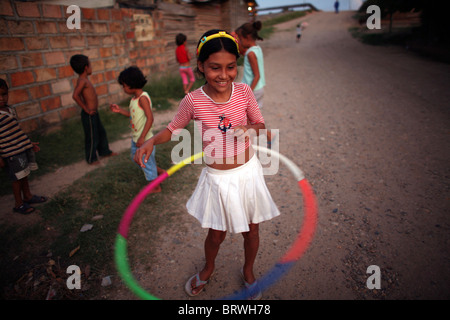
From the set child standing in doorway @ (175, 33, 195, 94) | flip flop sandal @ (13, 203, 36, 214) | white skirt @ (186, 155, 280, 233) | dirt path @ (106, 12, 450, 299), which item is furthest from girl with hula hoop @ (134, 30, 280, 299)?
child standing in doorway @ (175, 33, 195, 94)

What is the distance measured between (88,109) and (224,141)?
11.4ft

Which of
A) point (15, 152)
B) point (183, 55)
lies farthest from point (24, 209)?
point (183, 55)

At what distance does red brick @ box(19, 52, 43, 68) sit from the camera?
16.8 feet

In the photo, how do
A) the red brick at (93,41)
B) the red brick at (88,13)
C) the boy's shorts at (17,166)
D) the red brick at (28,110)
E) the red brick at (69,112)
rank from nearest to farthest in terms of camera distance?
the boy's shorts at (17,166) → the red brick at (28,110) → the red brick at (69,112) → the red brick at (88,13) → the red brick at (93,41)

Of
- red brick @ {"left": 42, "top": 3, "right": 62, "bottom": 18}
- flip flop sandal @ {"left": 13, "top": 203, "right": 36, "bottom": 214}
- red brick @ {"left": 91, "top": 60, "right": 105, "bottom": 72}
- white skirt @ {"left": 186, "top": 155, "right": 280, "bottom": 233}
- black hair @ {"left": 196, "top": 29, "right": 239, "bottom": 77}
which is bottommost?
flip flop sandal @ {"left": 13, "top": 203, "right": 36, "bottom": 214}

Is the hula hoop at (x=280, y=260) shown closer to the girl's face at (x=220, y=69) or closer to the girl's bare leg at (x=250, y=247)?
the girl's bare leg at (x=250, y=247)

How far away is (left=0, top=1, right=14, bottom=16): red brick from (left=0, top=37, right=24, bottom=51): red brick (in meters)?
0.42

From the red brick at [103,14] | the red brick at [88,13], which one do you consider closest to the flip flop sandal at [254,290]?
the red brick at [88,13]

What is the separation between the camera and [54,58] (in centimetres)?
565

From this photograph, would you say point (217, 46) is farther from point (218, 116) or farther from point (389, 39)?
point (389, 39)

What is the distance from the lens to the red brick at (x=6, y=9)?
4762 mm

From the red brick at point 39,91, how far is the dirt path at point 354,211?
4409 millimetres

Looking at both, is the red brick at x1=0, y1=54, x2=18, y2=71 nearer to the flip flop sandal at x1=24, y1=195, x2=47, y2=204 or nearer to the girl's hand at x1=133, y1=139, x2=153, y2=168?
the flip flop sandal at x1=24, y1=195, x2=47, y2=204

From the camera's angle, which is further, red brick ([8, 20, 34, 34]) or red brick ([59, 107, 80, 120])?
red brick ([59, 107, 80, 120])
